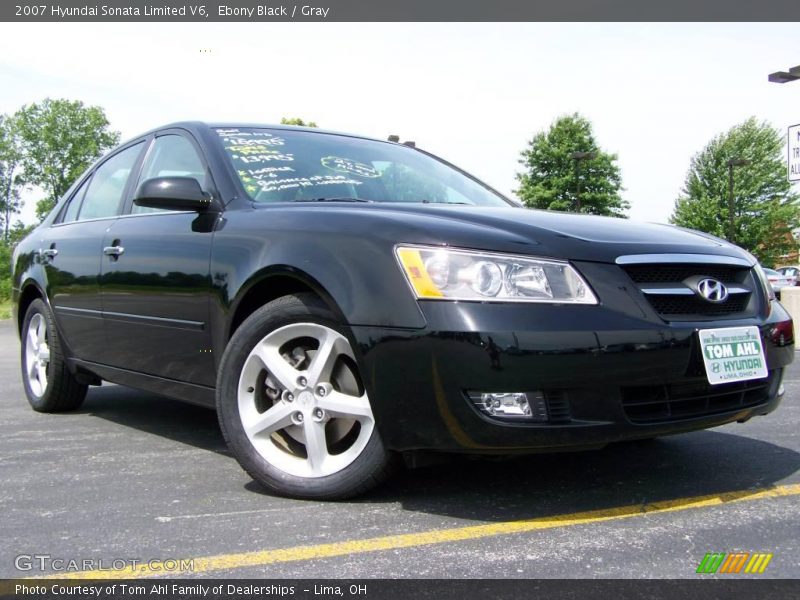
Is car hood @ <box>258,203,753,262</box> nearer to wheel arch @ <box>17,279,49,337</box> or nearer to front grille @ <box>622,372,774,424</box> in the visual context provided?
front grille @ <box>622,372,774,424</box>

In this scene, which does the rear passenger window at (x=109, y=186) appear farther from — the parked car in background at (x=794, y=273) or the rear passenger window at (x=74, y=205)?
the parked car in background at (x=794, y=273)

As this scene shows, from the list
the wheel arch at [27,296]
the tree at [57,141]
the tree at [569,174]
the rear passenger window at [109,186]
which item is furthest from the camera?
the tree at [57,141]

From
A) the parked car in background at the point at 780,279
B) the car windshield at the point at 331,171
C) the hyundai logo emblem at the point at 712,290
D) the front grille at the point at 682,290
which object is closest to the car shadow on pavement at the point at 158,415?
the car windshield at the point at 331,171

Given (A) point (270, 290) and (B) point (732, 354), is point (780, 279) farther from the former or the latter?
(A) point (270, 290)

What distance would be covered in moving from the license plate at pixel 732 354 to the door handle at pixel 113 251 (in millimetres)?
2697

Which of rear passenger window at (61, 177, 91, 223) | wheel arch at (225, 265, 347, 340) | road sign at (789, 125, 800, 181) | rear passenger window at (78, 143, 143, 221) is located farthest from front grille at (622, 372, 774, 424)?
road sign at (789, 125, 800, 181)

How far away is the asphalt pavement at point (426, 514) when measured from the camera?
2.30 m

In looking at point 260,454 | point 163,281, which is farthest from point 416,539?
point 163,281

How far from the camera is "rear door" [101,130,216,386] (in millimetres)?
3406

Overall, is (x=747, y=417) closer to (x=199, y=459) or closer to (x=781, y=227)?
(x=199, y=459)

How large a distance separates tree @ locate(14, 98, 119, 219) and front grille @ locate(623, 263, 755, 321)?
71.1m

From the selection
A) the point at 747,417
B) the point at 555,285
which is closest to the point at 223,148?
the point at 555,285

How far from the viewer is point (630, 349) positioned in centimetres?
254

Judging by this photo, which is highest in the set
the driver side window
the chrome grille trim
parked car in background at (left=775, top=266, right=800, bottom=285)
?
the driver side window
